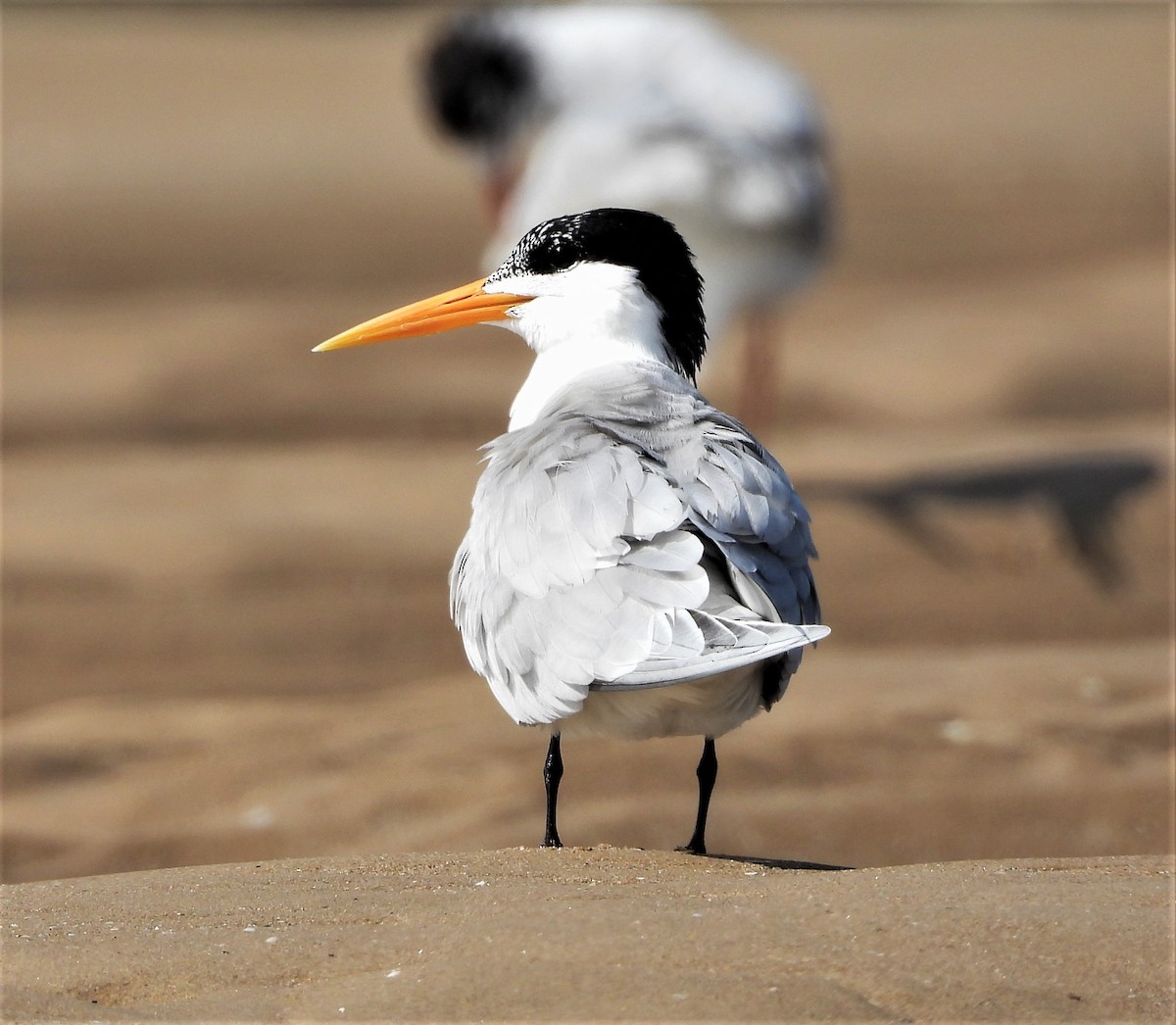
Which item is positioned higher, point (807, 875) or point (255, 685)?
point (807, 875)

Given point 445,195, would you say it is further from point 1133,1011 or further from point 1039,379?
point 1133,1011

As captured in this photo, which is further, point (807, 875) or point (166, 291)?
point (166, 291)

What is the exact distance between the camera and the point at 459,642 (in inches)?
303

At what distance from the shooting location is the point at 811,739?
579 cm

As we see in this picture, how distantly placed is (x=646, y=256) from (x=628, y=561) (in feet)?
3.78

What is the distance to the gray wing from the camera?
10.7ft

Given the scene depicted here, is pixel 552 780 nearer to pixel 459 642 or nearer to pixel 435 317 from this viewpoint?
pixel 435 317

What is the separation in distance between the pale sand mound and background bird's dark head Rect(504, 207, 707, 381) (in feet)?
5.09

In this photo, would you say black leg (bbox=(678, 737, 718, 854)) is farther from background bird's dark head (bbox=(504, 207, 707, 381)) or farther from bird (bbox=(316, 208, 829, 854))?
background bird's dark head (bbox=(504, 207, 707, 381))

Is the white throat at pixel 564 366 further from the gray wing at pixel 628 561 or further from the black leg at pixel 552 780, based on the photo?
the black leg at pixel 552 780

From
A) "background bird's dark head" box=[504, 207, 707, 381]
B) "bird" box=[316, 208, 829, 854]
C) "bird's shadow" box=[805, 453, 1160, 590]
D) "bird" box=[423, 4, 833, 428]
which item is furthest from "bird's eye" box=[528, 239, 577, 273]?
"bird" box=[423, 4, 833, 428]

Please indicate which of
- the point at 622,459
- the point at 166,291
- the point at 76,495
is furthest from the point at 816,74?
the point at 622,459

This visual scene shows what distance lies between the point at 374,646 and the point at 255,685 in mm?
572

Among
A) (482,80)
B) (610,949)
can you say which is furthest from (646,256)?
(482,80)
